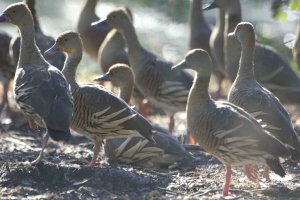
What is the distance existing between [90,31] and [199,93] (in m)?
6.33

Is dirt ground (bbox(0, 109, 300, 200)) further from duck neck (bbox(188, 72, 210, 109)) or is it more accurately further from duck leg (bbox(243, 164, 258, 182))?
duck neck (bbox(188, 72, 210, 109))

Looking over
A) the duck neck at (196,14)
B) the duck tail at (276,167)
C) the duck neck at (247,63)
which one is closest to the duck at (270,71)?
the duck neck at (247,63)

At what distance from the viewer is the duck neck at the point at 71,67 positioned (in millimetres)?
10353

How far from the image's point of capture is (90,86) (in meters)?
10.2

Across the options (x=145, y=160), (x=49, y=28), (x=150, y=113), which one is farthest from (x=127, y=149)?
(x=49, y=28)

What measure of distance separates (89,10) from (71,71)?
5.42 meters

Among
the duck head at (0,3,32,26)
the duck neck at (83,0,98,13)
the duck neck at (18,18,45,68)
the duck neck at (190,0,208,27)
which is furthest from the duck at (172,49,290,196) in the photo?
the duck neck at (83,0,98,13)

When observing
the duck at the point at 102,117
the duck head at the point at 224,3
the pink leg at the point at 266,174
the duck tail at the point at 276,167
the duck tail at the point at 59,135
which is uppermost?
the duck head at the point at 224,3

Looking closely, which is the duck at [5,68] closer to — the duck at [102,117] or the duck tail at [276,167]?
the duck at [102,117]

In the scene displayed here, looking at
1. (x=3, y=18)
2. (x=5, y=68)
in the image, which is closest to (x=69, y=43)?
(x=3, y=18)

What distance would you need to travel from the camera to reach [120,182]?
364 inches

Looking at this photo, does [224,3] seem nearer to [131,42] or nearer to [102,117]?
[131,42]

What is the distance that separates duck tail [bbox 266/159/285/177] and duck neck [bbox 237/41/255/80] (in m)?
1.79

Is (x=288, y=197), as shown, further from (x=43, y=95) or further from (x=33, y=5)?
(x=33, y=5)
